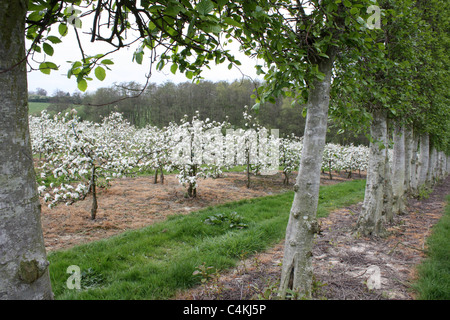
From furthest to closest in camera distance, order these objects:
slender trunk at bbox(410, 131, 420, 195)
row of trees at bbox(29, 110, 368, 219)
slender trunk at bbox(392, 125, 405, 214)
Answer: slender trunk at bbox(410, 131, 420, 195) → slender trunk at bbox(392, 125, 405, 214) → row of trees at bbox(29, 110, 368, 219)

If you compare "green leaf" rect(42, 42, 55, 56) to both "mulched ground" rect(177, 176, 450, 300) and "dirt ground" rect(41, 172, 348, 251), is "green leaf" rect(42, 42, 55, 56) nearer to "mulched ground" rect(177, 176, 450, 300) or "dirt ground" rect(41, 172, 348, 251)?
"mulched ground" rect(177, 176, 450, 300)

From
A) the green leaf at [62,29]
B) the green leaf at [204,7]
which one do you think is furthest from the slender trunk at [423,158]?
the green leaf at [62,29]

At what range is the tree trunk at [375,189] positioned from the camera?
6.30m

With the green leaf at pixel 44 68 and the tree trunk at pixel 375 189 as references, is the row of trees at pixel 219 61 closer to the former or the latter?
the green leaf at pixel 44 68

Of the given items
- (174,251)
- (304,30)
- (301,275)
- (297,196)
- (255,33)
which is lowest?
(174,251)

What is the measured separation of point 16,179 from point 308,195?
2.91 metres

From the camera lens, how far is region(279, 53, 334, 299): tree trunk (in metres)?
3.21

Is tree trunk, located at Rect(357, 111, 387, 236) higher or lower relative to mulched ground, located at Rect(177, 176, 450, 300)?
higher

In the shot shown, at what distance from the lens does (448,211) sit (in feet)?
31.8

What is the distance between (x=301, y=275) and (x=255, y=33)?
2.92 metres

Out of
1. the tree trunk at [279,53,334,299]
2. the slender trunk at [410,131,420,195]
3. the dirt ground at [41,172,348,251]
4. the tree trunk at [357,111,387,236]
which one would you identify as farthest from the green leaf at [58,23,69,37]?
the slender trunk at [410,131,420,195]
